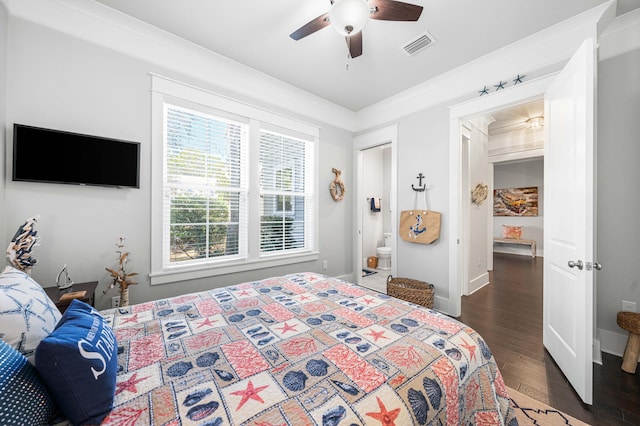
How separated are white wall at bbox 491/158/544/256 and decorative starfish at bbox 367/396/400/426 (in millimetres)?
7850

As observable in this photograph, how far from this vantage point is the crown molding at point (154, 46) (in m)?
1.90

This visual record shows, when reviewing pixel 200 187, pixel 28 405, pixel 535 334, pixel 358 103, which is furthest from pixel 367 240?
pixel 28 405

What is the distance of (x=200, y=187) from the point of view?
2.63 m

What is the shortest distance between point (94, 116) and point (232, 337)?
2184mm

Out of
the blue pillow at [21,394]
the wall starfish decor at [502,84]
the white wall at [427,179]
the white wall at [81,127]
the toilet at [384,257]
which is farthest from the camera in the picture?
the toilet at [384,257]

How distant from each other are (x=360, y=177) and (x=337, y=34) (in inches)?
86.4

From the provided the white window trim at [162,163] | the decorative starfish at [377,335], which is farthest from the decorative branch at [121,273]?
the decorative starfish at [377,335]

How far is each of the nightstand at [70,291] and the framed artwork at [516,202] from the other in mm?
9045

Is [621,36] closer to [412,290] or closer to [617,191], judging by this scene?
[617,191]

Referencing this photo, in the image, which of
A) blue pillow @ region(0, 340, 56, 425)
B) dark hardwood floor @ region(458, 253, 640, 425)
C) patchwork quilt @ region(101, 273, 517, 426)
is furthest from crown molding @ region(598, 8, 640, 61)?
blue pillow @ region(0, 340, 56, 425)

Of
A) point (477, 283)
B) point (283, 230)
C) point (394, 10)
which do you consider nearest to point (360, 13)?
point (394, 10)

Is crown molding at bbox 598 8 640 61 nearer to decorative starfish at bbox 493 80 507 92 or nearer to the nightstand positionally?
decorative starfish at bbox 493 80 507 92

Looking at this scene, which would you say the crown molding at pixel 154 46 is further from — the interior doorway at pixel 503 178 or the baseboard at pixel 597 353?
the baseboard at pixel 597 353

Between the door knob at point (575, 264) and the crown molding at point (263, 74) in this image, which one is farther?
the crown molding at point (263, 74)
